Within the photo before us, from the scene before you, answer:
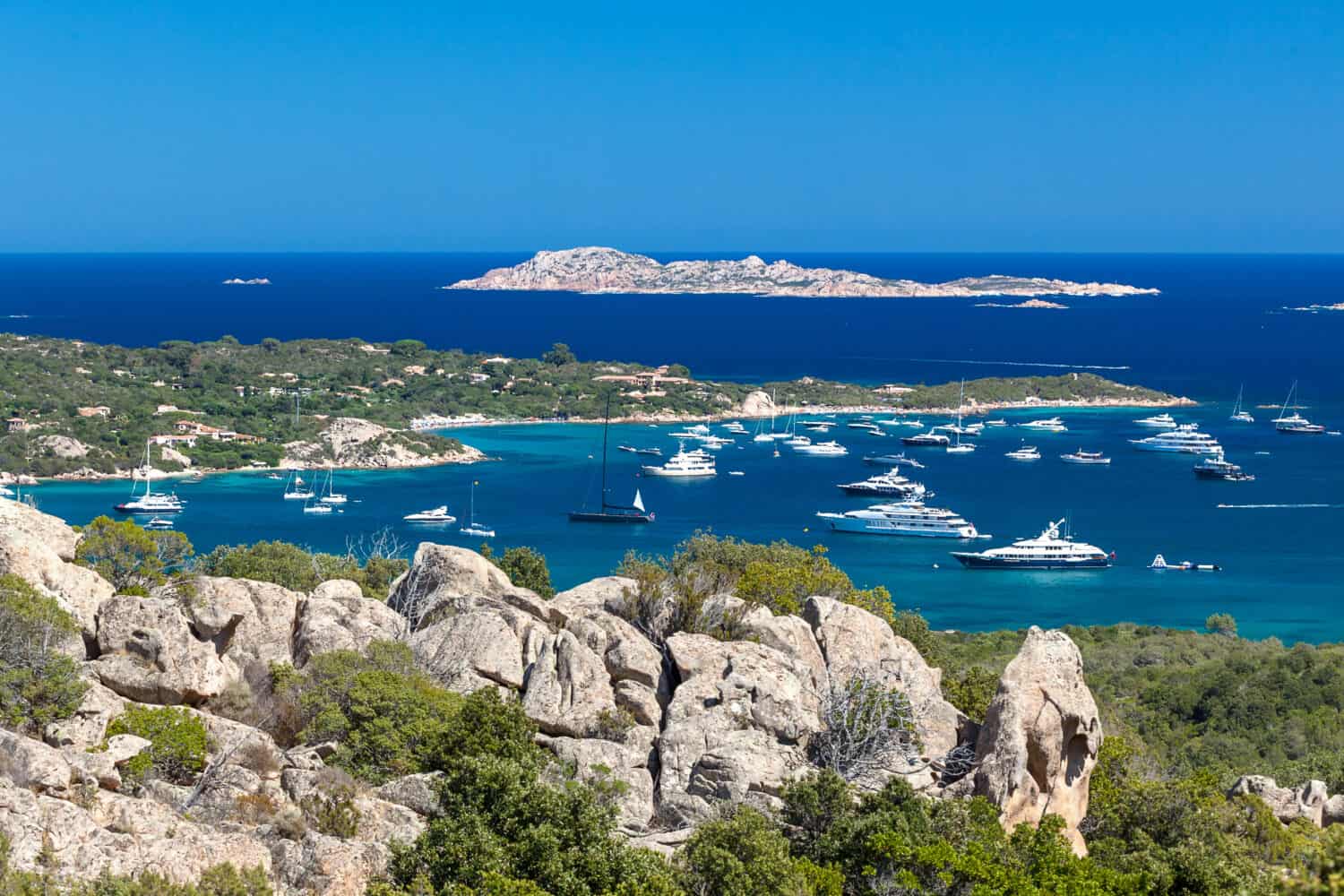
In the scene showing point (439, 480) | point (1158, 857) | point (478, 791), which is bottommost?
point (439, 480)

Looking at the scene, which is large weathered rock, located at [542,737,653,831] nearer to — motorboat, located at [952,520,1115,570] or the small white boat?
motorboat, located at [952,520,1115,570]

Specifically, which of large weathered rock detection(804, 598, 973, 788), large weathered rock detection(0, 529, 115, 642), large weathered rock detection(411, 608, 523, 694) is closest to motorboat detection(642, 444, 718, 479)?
large weathered rock detection(804, 598, 973, 788)

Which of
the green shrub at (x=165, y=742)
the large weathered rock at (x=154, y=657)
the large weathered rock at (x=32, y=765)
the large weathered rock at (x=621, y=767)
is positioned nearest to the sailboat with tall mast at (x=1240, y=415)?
the large weathered rock at (x=621, y=767)

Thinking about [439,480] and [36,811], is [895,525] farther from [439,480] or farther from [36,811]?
[36,811]

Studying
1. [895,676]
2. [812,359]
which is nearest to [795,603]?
[895,676]

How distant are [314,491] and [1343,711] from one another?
57491 millimetres

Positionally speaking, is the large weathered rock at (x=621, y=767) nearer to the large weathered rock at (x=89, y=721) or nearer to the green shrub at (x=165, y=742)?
the green shrub at (x=165, y=742)

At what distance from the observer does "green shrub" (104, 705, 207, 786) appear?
712 inches

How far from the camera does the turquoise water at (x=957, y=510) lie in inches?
2438

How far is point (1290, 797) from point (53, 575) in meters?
18.9

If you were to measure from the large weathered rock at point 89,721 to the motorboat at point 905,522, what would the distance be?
57.2m

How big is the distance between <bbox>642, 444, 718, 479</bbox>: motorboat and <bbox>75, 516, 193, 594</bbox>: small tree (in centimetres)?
6167

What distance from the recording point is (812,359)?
152m

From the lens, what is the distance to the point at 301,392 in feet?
355
